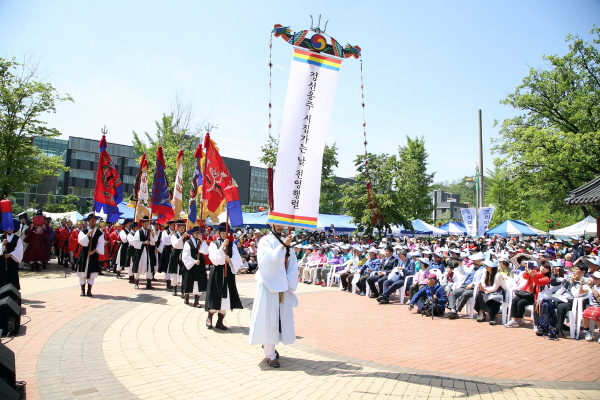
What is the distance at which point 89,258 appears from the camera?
10.4 meters

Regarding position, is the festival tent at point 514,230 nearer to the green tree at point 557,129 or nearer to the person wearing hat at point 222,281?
the green tree at point 557,129

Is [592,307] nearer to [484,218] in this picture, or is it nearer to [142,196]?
[484,218]

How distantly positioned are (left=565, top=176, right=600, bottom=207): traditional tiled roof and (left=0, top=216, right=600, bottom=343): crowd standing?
5.89 ft

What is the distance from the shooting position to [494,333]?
8.08 m

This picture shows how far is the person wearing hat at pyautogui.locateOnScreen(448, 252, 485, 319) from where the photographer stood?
31.4 ft

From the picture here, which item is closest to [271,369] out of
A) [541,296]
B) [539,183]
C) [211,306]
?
[211,306]

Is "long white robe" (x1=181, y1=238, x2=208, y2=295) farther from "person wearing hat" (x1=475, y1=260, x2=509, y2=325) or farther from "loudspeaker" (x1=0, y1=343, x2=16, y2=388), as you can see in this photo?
"person wearing hat" (x1=475, y1=260, x2=509, y2=325)

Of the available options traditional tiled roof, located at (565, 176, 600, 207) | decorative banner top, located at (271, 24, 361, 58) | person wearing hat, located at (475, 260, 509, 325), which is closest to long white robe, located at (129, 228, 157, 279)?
decorative banner top, located at (271, 24, 361, 58)

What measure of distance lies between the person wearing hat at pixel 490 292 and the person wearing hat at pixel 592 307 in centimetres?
159

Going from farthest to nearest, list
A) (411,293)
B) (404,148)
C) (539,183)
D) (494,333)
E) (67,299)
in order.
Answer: (404,148), (539,183), (411,293), (67,299), (494,333)

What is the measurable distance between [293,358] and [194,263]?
4.36 meters

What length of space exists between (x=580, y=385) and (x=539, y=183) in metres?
23.6

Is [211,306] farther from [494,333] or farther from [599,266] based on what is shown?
[599,266]

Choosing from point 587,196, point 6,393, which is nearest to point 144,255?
point 6,393
